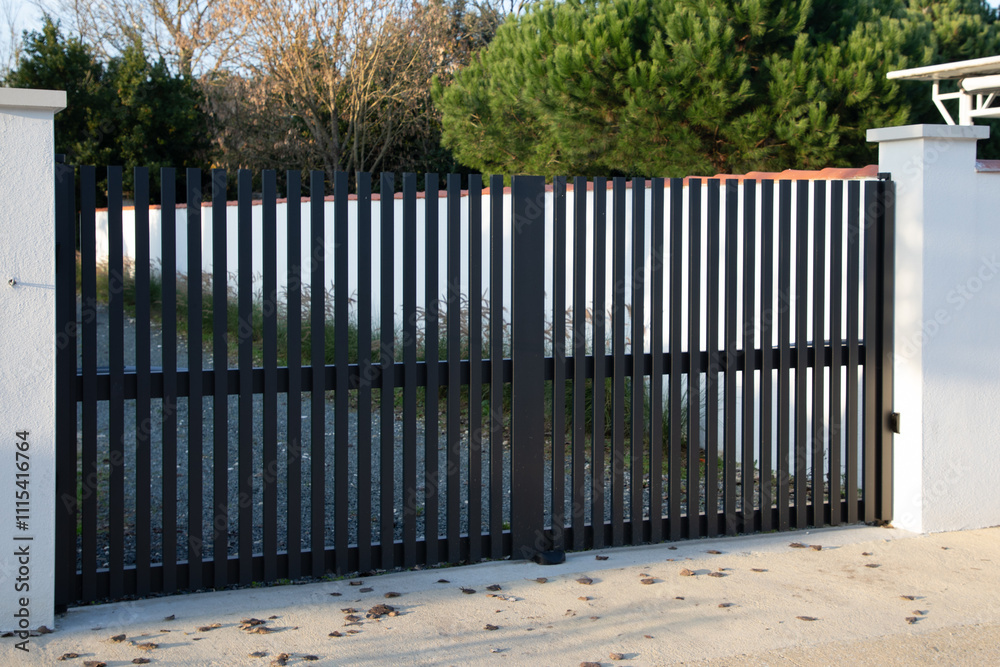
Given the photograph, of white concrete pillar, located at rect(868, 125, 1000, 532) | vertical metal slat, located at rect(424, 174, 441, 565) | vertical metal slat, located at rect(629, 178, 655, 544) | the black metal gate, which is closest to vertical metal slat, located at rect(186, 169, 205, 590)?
the black metal gate

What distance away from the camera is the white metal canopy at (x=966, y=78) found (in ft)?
36.7

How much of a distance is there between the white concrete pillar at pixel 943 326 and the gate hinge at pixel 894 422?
0.10ft

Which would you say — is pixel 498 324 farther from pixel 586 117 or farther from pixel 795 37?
pixel 795 37

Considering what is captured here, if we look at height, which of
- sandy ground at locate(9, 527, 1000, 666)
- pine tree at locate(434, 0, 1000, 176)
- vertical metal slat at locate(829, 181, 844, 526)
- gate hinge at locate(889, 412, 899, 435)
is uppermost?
pine tree at locate(434, 0, 1000, 176)

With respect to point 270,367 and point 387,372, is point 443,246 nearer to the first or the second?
point 387,372

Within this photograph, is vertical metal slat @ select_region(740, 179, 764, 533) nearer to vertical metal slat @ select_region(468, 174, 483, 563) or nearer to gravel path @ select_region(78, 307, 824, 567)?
gravel path @ select_region(78, 307, 824, 567)

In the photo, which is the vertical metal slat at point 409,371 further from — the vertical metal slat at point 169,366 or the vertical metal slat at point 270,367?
the vertical metal slat at point 169,366

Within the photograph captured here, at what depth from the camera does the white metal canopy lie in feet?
36.7

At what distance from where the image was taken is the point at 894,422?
194 inches

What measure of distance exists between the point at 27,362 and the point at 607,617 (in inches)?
95.6

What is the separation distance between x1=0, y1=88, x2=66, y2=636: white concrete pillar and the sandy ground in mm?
241

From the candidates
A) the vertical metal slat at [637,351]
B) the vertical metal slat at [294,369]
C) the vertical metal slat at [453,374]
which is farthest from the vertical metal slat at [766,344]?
the vertical metal slat at [294,369]

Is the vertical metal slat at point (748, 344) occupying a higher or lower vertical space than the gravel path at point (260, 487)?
higher

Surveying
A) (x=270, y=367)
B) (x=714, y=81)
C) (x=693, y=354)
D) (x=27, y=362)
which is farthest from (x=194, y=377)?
(x=714, y=81)
